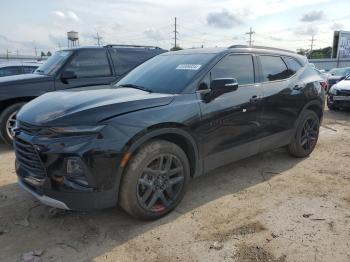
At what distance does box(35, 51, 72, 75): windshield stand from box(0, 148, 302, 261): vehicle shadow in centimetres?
306

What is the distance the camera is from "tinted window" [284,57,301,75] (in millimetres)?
5480

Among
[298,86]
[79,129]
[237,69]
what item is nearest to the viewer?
[79,129]

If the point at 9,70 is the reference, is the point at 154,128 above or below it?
below

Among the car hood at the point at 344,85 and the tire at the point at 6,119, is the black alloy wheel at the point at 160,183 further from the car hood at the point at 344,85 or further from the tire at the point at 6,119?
the car hood at the point at 344,85

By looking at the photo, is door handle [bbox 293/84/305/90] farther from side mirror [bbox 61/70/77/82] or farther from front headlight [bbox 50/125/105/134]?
side mirror [bbox 61/70/77/82]

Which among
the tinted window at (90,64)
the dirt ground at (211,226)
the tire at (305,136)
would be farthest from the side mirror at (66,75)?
the tire at (305,136)

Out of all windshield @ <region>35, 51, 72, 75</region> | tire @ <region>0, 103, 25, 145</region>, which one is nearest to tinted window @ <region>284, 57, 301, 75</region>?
windshield @ <region>35, 51, 72, 75</region>

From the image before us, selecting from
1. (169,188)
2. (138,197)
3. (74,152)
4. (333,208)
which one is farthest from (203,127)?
(333,208)

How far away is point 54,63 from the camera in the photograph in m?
7.15

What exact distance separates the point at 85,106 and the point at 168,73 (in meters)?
1.33

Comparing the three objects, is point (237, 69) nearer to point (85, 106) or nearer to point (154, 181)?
point (154, 181)

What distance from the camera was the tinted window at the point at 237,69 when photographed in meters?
4.29

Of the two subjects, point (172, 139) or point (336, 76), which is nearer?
point (172, 139)

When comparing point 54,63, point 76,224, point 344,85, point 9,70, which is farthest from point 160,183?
point 344,85
